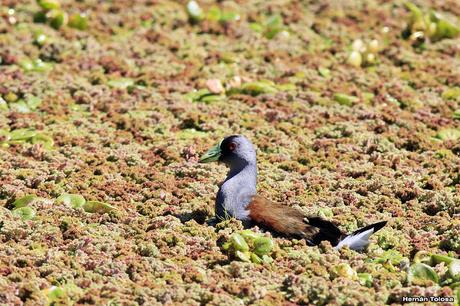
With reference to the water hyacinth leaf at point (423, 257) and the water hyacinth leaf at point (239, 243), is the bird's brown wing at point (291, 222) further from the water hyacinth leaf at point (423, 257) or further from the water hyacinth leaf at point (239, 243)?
the water hyacinth leaf at point (423, 257)

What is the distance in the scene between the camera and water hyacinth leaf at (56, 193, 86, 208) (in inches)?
313

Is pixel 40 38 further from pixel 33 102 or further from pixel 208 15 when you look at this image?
pixel 208 15

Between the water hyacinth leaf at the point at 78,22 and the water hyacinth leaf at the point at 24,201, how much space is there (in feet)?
15.9

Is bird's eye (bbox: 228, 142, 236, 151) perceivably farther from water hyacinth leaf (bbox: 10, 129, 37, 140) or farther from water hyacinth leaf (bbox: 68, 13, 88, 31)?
water hyacinth leaf (bbox: 68, 13, 88, 31)

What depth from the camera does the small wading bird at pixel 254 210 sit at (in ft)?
23.4

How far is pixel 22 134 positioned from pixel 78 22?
3258 mm

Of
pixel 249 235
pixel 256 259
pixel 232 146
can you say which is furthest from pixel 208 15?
pixel 256 259

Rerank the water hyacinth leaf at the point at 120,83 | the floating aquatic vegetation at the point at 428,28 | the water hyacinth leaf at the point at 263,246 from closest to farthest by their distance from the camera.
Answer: the water hyacinth leaf at the point at 263,246, the water hyacinth leaf at the point at 120,83, the floating aquatic vegetation at the point at 428,28

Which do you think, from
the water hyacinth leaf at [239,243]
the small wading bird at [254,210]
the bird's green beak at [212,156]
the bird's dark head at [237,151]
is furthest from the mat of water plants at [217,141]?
the bird's dark head at [237,151]

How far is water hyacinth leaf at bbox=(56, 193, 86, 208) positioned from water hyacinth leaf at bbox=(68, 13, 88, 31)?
4.80 metres

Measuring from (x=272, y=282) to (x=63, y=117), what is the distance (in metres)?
4.26

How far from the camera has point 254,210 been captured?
24.8 ft

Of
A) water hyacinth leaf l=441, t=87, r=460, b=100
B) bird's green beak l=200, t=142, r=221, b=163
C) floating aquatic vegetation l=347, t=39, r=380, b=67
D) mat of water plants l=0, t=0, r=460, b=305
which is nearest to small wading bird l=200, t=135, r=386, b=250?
bird's green beak l=200, t=142, r=221, b=163

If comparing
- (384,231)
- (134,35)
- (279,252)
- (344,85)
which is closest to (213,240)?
(279,252)
